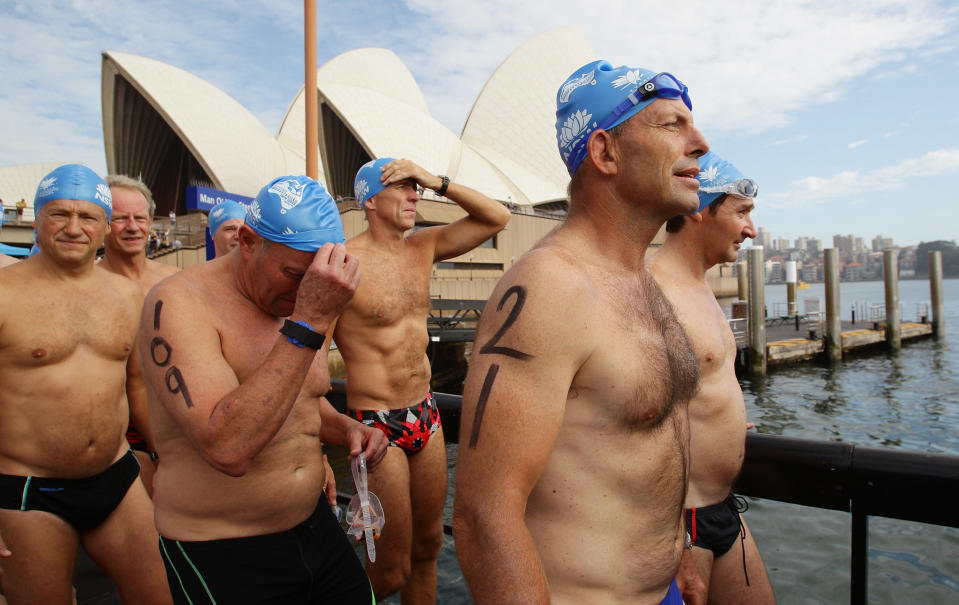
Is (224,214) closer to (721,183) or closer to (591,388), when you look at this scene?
(721,183)

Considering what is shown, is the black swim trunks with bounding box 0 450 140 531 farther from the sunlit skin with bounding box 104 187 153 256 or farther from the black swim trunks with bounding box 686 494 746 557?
the black swim trunks with bounding box 686 494 746 557

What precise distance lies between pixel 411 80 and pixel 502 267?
27003 millimetres

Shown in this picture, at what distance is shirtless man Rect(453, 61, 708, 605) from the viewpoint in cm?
121

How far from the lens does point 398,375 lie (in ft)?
10.3

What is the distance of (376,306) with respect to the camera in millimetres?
3174

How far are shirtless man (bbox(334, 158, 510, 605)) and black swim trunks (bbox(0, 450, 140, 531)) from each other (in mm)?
1110

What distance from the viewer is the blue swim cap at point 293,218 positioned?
67.7 inches

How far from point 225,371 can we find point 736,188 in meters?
2.25

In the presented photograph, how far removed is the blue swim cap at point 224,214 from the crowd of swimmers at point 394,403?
6.07ft

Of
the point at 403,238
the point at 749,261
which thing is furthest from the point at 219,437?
the point at 749,261

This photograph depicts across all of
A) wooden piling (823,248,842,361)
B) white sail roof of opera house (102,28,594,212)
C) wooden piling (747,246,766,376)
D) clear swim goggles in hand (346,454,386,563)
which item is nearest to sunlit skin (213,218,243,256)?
clear swim goggles in hand (346,454,386,563)

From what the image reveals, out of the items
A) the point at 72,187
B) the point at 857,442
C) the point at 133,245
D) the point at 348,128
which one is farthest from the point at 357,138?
the point at 72,187

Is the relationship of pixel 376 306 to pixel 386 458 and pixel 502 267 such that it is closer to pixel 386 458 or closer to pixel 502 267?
pixel 386 458

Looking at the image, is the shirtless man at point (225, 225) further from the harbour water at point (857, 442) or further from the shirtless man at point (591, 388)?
the shirtless man at point (591, 388)
